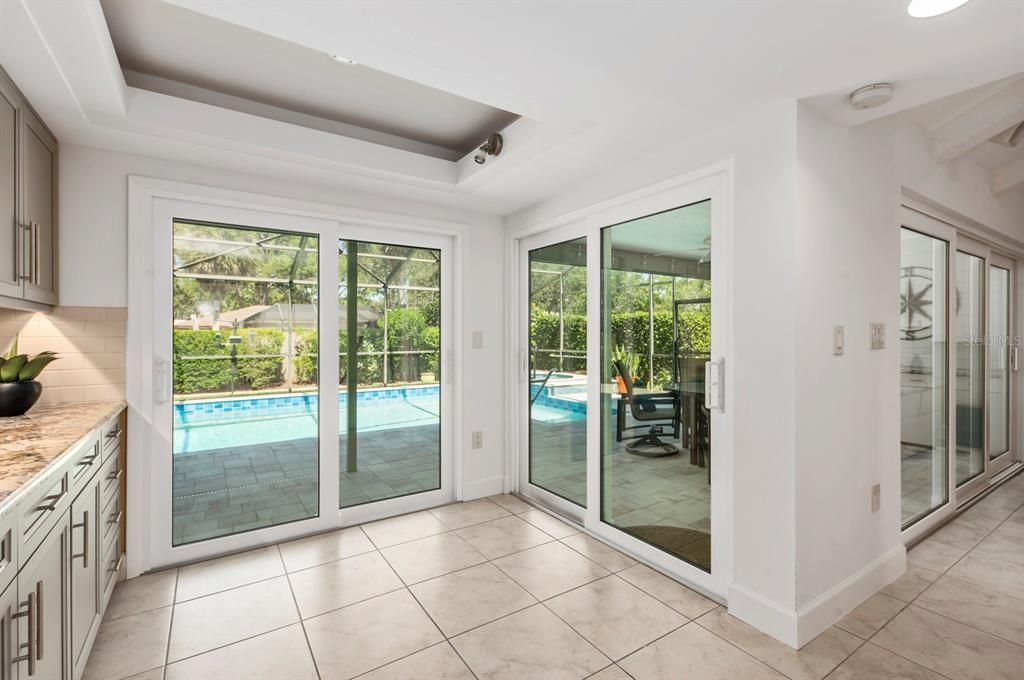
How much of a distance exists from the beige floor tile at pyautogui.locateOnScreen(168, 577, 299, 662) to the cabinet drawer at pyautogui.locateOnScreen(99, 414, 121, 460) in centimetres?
82

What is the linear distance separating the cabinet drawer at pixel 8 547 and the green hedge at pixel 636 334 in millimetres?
2590

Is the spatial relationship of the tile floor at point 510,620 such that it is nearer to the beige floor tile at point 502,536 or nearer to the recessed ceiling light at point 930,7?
the beige floor tile at point 502,536

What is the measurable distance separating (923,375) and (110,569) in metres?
4.73

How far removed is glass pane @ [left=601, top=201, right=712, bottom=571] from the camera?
8.48 feet

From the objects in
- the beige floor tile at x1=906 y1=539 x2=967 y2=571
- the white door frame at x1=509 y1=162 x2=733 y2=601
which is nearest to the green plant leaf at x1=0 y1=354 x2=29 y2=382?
the white door frame at x1=509 y1=162 x2=733 y2=601

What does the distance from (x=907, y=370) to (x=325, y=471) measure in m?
3.80

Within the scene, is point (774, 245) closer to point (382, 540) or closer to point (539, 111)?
point (539, 111)

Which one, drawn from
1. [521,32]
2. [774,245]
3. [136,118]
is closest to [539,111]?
[521,32]

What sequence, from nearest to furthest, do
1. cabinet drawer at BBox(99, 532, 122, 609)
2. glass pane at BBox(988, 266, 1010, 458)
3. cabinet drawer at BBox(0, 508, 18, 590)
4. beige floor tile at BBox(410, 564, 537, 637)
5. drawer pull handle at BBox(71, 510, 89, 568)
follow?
cabinet drawer at BBox(0, 508, 18, 590), drawer pull handle at BBox(71, 510, 89, 568), cabinet drawer at BBox(99, 532, 122, 609), beige floor tile at BBox(410, 564, 537, 637), glass pane at BBox(988, 266, 1010, 458)

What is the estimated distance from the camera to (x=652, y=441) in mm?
2908

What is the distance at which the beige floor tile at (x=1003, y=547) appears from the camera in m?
2.86

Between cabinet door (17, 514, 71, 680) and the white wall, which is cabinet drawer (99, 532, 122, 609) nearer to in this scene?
cabinet door (17, 514, 71, 680)

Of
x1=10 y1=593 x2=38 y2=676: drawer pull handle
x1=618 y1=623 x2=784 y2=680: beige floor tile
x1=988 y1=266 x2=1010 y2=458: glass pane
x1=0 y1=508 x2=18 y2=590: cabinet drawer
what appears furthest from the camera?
x1=988 y1=266 x2=1010 y2=458: glass pane

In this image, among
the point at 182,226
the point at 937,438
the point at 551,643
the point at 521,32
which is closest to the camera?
the point at 521,32
